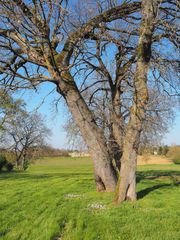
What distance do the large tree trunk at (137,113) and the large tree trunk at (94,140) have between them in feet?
4.75

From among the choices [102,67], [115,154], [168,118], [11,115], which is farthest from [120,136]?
[11,115]

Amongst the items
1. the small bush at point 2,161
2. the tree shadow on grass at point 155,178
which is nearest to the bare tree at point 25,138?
the small bush at point 2,161

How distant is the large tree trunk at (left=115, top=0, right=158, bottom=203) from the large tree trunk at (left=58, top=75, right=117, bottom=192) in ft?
4.75

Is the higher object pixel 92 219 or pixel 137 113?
pixel 137 113

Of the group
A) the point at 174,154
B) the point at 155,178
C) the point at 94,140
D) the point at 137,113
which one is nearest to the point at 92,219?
the point at 137,113

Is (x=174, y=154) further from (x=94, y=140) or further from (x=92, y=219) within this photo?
A: (x=92, y=219)

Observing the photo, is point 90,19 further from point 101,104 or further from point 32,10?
point 101,104

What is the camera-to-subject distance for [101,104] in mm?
16703

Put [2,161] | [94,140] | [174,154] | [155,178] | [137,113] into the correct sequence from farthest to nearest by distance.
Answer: [174,154] → [2,161] → [155,178] → [94,140] → [137,113]

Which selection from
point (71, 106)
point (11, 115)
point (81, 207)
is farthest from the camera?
point (11, 115)

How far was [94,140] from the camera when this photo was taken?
10078 millimetres

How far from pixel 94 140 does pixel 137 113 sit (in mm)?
2053

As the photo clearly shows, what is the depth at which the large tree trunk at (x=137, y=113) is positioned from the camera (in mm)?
8461

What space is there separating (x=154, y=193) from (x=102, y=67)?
5928mm
